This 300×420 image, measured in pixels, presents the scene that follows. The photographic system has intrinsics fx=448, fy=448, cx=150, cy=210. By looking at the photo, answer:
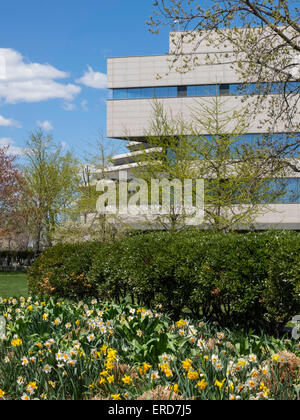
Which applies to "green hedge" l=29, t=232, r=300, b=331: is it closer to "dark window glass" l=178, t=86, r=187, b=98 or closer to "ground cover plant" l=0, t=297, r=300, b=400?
"ground cover plant" l=0, t=297, r=300, b=400

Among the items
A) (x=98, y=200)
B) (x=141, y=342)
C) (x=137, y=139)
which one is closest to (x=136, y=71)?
(x=137, y=139)

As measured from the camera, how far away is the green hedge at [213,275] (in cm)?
637

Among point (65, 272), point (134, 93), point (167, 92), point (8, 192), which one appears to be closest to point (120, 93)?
point (134, 93)

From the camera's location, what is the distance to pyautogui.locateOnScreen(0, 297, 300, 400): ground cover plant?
3.55 metres

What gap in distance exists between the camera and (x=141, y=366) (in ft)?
13.4

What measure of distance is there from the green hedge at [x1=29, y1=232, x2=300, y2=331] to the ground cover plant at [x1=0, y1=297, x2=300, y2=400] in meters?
1.25

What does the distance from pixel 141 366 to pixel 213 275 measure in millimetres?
3086

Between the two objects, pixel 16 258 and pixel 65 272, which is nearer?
pixel 65 272

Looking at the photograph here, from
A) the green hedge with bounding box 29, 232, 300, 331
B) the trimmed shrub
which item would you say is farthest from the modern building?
the green hedge with bounding box 29, 232, 300, 331

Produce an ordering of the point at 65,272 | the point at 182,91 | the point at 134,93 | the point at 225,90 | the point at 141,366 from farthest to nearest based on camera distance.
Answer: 1. the point at 134,93
2. the point at 182,91
3. the point at 225,90
4. the point at 65,272
5. the point at 141,366

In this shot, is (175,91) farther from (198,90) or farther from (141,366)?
(141,366)

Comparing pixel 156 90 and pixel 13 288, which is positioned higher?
pixel 156 90

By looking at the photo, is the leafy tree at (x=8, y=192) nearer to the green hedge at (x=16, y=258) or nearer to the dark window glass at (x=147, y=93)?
the green hedge at (x=16, y=258)
